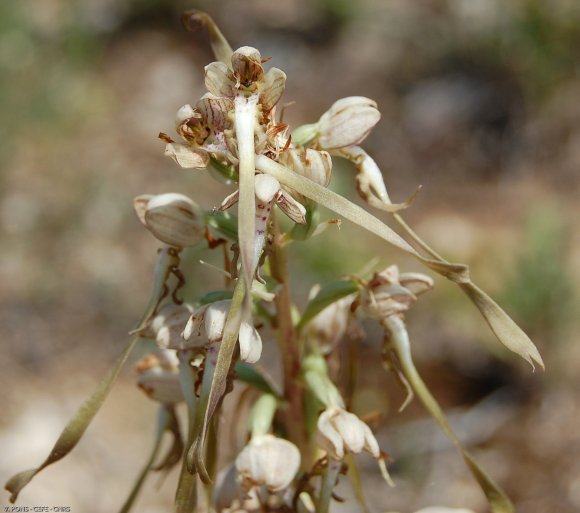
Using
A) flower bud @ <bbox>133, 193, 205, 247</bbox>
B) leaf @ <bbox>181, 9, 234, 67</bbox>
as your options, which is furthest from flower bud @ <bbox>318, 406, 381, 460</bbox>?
leaf @ <bbox>181, 9, 234, 67</bbox>

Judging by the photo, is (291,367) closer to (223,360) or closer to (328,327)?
(328,327)

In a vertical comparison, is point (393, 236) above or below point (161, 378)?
above

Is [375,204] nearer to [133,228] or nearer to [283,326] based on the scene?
[283,326]

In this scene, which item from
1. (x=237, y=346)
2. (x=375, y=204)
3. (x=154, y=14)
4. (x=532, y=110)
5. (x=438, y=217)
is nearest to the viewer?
(x=237, y=346)

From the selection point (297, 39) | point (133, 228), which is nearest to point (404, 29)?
point (297, 39)

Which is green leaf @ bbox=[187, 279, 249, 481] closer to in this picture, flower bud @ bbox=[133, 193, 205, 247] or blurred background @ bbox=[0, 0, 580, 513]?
flower bud @ bbox=[133, 193, 205, 247]

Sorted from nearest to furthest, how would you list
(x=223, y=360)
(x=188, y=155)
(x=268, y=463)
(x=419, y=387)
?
(x=223, y=360) < (x=188, y=155) < (x=268, y=463) < (x=419, y=387)

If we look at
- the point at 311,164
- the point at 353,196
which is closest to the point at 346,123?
the point at 311,164
